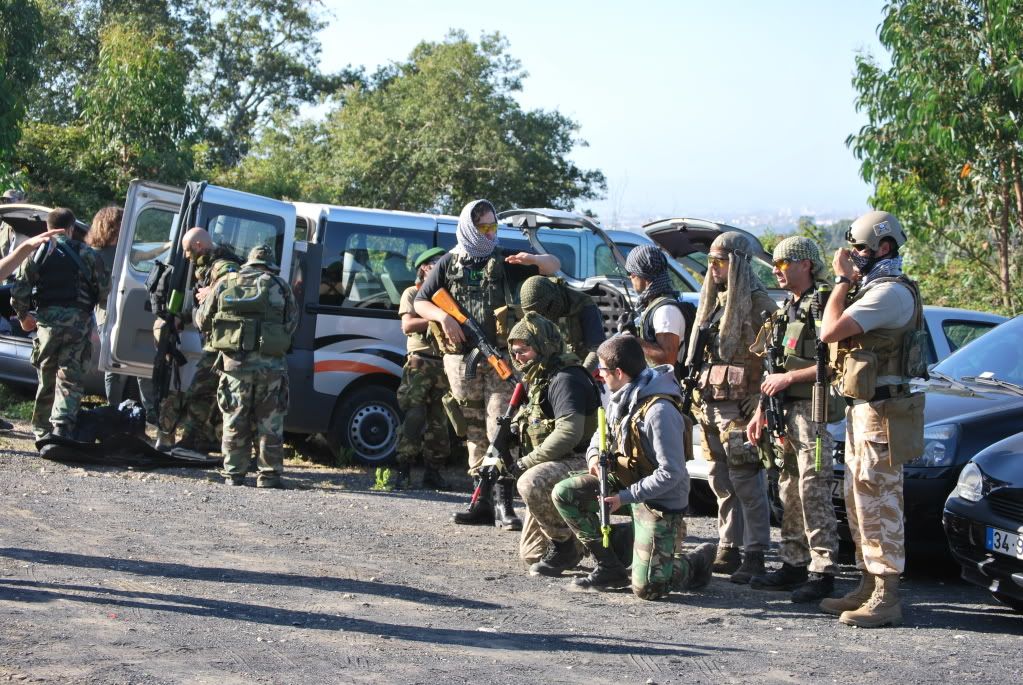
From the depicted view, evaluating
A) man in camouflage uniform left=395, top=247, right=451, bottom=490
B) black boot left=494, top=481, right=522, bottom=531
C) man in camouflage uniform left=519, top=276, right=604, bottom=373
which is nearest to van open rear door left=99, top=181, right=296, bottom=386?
man in camouflage uniform left=395, top=247, right=451, bottom=490

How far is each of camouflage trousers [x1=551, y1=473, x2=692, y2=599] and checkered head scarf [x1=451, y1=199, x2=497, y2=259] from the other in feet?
7.85

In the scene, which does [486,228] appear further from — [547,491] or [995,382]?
[995,382]

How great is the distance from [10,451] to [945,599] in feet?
22.9

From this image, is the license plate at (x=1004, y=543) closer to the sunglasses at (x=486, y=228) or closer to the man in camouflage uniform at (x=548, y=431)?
the man in camouflage uniform at (x=548, y=431)

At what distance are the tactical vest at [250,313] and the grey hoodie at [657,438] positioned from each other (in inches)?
141

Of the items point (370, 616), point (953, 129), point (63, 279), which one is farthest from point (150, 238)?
point (953, 129)

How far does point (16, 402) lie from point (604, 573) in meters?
8.17

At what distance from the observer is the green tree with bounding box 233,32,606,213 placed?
86.7 ft

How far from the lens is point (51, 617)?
5.51 metres

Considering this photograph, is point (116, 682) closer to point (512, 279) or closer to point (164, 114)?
point (512, 279)

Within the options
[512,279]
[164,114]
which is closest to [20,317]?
[512,279]

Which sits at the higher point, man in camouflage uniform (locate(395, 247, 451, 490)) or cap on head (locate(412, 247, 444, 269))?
cap on head (locate(412, 247, 444, 269))

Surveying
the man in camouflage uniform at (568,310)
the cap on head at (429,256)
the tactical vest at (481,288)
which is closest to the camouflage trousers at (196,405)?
the cap on head at (429,256)

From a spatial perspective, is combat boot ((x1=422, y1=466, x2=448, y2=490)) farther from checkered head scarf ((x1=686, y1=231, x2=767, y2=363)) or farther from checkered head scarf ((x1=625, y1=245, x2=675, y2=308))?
checkered head scarf ((x1=686, y1=231, x2=767, y2=363))
